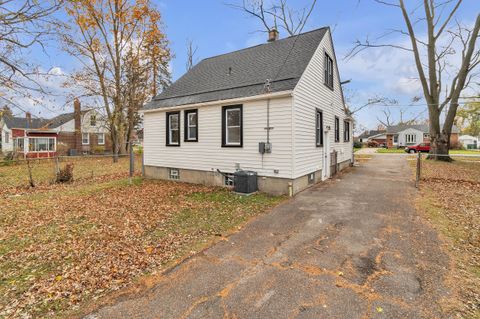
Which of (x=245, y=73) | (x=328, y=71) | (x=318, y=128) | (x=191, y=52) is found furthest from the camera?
(x=191, y=52)

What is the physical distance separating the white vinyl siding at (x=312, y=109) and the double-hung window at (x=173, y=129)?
5599 millimetres

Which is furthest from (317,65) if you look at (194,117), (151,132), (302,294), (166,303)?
(166,303)

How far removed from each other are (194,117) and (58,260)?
7.46 meters

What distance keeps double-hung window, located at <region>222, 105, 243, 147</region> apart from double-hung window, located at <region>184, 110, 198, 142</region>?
1.65 metres

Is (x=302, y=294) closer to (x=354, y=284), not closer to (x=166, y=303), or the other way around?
(x=354, y=284)

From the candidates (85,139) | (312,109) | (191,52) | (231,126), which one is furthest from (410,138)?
(85,139)

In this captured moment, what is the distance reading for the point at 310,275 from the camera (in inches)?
136

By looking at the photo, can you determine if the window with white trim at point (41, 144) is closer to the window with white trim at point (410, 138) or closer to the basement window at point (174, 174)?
the basement window at point (174, 174)

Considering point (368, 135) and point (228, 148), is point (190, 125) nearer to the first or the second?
point (228, 148)

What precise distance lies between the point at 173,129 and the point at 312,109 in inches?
251

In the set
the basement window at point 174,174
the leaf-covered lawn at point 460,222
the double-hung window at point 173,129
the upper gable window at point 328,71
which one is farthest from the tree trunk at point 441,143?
the basement window at point 174,174

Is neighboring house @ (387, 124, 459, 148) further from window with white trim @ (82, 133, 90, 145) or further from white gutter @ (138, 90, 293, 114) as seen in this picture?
window with white trim @ (82, 133, 90, 145)

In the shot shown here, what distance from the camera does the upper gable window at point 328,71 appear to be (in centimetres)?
1139

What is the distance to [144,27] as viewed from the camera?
21562 mm
